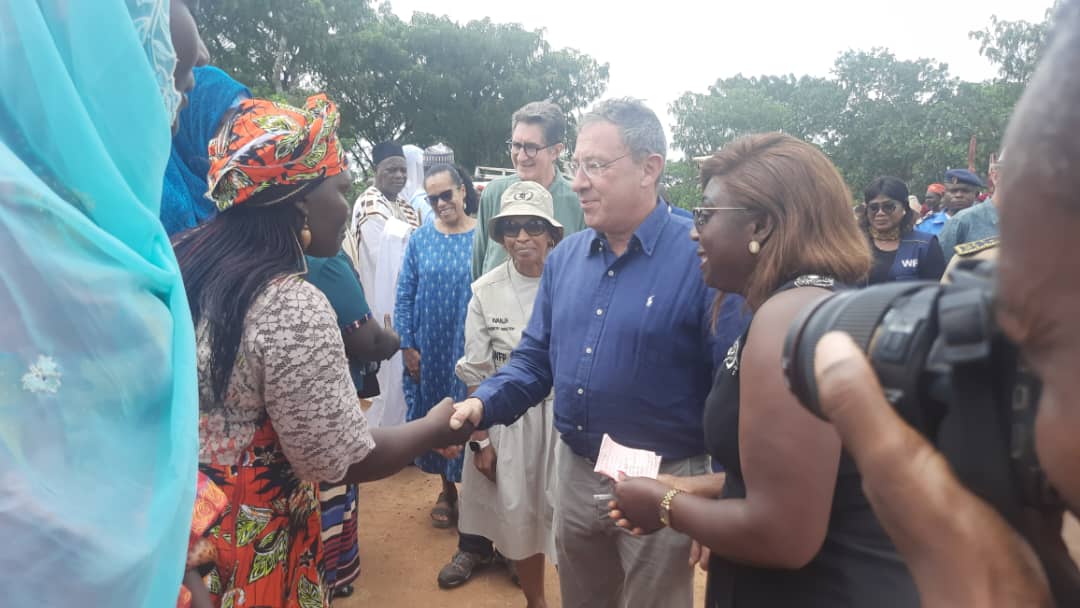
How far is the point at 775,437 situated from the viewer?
1.42 meters

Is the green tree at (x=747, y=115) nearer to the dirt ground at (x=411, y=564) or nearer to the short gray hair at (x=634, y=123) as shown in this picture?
the dirt ground at (x=411, y=564)

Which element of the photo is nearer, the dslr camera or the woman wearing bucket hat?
the dslr camera

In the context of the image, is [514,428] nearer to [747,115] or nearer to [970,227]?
[970,227]

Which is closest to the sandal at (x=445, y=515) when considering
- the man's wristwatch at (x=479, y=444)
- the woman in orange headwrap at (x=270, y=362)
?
the man's wristwatch at (x=479, y=444)

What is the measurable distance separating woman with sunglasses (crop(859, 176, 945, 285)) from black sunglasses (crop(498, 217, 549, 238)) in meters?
3.44

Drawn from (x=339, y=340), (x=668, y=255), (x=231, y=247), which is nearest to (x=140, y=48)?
(x=231, y=247)

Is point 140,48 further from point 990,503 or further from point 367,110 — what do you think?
point 367,110

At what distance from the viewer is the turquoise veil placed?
39.4 inches

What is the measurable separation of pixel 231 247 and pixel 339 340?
0.38m

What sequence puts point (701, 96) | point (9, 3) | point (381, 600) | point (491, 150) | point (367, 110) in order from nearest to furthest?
point (9, 3) → point (381, 600) → point (367, 110) → point (491, 150) → point (701, 96)

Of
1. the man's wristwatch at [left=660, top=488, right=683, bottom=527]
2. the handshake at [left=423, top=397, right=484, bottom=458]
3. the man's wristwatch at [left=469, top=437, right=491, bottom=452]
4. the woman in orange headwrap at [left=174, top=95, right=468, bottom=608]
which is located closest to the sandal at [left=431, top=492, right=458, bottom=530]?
the man's wristwatch at [left=469, top=437, right=491, bottom=452]

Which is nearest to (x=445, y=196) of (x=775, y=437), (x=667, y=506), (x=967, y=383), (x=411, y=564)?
(x=411, y=564)

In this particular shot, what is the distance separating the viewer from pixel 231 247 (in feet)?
5.91

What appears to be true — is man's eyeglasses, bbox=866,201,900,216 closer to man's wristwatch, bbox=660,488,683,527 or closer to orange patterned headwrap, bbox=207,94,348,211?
man's wristwatch, bbox=660,488,683,527
